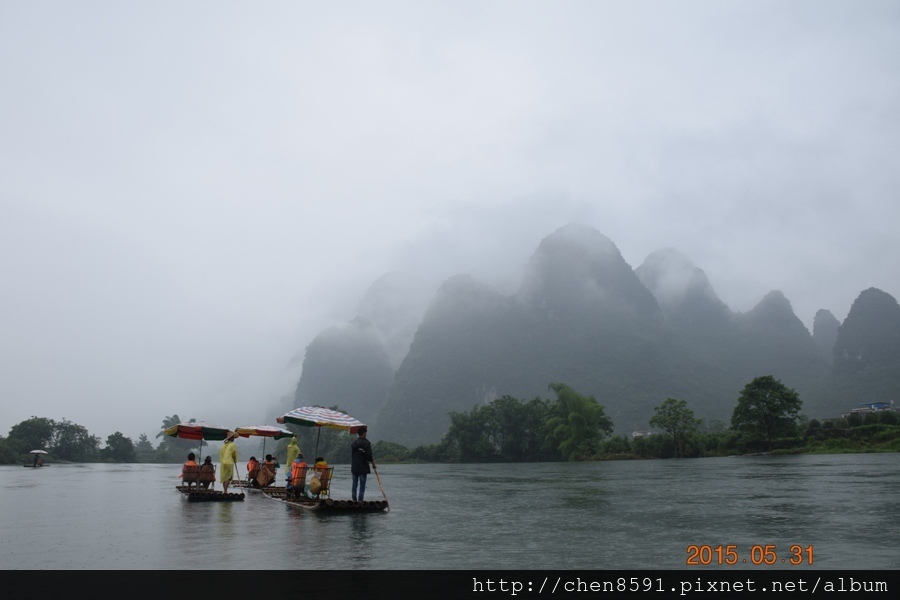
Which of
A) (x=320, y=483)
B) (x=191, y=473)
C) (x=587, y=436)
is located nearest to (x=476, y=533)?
(x=320, y=483)

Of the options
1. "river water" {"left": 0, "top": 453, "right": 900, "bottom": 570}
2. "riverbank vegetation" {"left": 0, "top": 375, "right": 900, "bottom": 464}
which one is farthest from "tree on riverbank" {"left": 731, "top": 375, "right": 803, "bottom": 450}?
"river water" {"left": 0, "top": 453, "right": 900, "bottom": 570}

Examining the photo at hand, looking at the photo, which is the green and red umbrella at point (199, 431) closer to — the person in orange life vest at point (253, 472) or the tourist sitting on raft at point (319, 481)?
the person in orange life vest at point (253, 472)

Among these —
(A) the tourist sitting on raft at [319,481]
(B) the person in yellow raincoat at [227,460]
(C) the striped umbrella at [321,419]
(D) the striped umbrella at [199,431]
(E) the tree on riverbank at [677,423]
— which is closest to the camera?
(A) the tourist sitting on raft at [319,481]

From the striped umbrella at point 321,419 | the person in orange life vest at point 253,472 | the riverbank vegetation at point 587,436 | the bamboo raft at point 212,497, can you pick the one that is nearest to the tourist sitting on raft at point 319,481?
the striped umbrella at point 321,419

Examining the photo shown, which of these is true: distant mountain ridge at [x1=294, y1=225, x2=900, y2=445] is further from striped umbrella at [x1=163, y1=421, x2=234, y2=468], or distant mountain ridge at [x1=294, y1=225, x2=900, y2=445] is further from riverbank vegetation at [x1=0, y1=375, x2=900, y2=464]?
striped umbrella at [x1=163, y1=421, x2=234, y2=468]

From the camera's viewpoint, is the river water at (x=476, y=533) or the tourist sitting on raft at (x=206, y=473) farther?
the tourist sitting on raft at (x=206, y=473)

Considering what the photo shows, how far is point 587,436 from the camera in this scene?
8662cm

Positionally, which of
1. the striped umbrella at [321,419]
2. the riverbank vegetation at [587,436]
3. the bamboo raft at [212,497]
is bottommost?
the riverbank vegetation at [587,436]

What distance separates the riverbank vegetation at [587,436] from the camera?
224ft

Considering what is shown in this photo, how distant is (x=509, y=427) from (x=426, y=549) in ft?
310

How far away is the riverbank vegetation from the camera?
6819 cm

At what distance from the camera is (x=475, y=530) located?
12.1 meters

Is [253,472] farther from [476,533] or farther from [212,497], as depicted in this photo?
[476,533]
